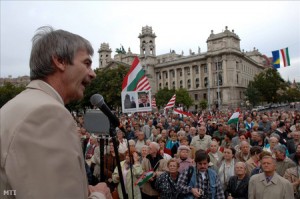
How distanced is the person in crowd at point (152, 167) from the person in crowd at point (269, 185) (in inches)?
78.6

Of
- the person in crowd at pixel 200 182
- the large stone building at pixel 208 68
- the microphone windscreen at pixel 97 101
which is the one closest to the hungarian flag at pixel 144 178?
the person in crowd at pixel 200 182

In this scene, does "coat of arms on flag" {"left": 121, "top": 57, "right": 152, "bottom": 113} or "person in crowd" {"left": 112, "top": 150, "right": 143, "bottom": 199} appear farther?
"coat of arms on flag" {"left": 121, "top": 57, "right": 152, "bottom": 113}

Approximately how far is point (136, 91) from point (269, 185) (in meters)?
5.51

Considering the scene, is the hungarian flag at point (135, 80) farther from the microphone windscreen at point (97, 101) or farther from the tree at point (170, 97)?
the tree at point (170, 97)

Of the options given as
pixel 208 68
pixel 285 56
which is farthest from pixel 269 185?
pixel 208 68

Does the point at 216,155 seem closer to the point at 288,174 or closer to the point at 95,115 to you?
the point at 288,174

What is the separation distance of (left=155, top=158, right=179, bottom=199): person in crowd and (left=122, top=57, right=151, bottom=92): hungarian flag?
13.5 feet

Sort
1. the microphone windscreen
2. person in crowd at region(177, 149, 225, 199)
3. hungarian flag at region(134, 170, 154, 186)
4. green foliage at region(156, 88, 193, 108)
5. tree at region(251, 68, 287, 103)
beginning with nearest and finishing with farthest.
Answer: the microphone windscreen
person in crowd at region(177, 149, 225, 199)
hungarian flag at region(134, 170, 154, 186)
tree at region(251, 68, 287, 103)
green foliage at region(156, 88, 193, 108)

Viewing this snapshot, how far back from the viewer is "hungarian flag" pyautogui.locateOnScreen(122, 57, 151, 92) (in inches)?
381

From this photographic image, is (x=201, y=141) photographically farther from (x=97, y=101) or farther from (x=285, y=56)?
(x=285, y=56)

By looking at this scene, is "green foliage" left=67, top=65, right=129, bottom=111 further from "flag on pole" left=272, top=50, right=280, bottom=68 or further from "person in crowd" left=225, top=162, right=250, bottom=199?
"person in crowd" left=225, top=162, right=250, bottom=199

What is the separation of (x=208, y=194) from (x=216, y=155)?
8.25 feet

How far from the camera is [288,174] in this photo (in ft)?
19.4

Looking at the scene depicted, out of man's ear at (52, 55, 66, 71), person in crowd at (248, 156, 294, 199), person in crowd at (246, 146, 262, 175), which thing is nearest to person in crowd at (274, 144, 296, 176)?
person in crowd at (246, 146, 262, 175)
